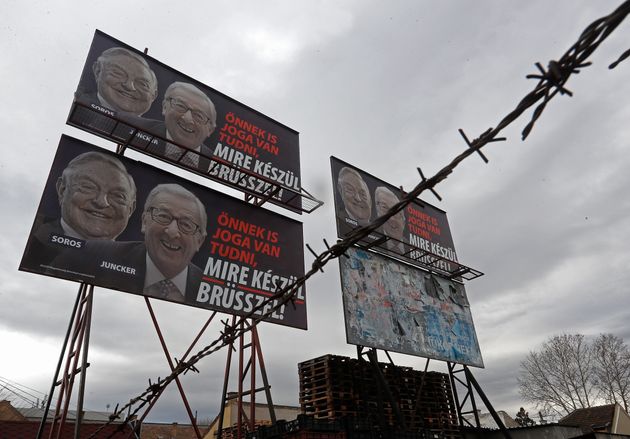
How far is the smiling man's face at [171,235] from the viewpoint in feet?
36.2

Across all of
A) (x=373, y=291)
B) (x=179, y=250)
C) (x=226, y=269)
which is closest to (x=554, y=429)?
(x=373, y=291)

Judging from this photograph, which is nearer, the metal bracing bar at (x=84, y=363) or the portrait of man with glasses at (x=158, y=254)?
the metal bracing bar at (x=84, y=363)

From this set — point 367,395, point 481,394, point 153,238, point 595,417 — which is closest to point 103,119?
point 153,238

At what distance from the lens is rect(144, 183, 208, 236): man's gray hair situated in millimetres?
11486

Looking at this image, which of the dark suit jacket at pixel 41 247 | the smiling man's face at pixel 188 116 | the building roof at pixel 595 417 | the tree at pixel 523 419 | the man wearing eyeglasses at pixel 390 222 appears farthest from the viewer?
the tree at pixel 523 419

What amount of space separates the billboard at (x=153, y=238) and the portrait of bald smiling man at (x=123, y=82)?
4.56 feet

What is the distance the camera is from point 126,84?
38.5 feet

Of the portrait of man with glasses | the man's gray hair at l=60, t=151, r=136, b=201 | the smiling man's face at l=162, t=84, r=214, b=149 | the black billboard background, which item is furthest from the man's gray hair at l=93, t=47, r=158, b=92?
the black billboard background

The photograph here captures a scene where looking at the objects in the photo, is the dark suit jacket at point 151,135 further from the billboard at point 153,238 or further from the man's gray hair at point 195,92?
the man's gray hair at point 195,92

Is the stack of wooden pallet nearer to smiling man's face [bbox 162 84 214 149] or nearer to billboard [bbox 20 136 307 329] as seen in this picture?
billboard [bbox 20 136 307 329]

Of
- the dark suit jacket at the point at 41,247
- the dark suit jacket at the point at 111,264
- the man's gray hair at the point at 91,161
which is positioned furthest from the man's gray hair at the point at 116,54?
the dark suit jacket at the point at 111,264

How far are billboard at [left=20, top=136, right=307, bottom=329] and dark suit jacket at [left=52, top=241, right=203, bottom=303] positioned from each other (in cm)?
2

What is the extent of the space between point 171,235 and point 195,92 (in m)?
4.83

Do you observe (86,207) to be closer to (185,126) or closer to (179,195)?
(179,195)
